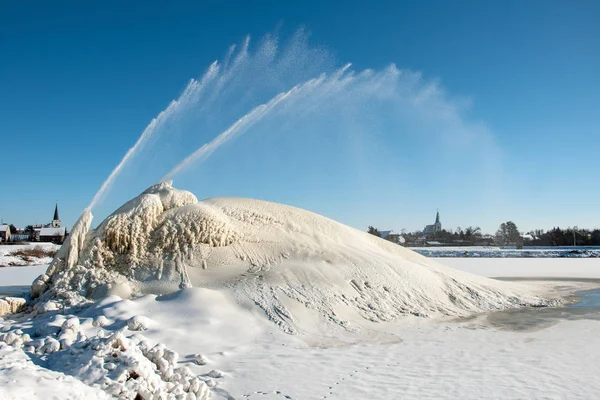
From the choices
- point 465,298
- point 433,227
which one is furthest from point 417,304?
point 433,227

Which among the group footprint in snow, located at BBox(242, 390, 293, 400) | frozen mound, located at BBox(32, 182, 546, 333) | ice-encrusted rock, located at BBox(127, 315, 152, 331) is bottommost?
footprint in snow, located at BBox(242, 390, 293, 400)

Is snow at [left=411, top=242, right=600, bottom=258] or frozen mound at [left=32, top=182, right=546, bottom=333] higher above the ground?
frozen mound at [left=32, top=182, right=546, bottom=333]

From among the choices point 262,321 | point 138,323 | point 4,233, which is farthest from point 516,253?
point 4,233

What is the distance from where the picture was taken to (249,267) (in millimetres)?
9125

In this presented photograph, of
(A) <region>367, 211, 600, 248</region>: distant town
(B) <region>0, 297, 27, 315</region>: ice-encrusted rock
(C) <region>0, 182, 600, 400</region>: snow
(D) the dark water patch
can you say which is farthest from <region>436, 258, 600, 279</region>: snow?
(A) <region>367, 211, 600, 248</region>: distant town

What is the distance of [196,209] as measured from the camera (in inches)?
387

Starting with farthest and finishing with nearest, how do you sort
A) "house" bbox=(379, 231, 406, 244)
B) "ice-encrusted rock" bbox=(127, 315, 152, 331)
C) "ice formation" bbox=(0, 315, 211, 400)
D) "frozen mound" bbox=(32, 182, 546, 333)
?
1. "house" bbox=(379, 231, 406, 244)
2. "frozen mound" bbox=(32, 182, 546, 333)
3. "ice-encrusted rock" bbox=(127, 315, 152, 331)
4. "ice formation" bbox=(0, 315, 211, 400)

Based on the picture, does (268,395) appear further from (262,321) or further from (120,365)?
(262,321)

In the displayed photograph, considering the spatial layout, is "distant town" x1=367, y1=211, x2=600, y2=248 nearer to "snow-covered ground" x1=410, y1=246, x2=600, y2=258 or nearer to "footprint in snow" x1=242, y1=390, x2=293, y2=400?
"snow-covered ground" x1=410, y1=246, x2=600, y2=258

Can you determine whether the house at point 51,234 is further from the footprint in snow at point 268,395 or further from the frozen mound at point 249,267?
the footprint in snow at point 268,395

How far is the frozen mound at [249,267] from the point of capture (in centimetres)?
837

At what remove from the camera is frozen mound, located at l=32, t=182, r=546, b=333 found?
8.37 m

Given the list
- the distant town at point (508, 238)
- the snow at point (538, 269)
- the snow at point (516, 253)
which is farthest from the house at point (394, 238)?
the snow at point (538, 269)

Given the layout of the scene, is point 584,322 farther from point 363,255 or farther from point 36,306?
point 36,306
